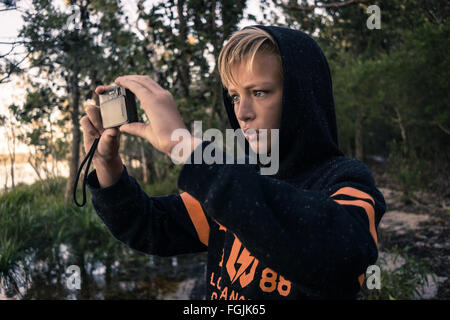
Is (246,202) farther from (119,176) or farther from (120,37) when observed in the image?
(120,37)

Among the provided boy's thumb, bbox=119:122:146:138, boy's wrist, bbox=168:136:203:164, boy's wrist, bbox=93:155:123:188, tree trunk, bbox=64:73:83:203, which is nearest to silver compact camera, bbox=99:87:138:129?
boy's thumb, bbox=119:122:146:138

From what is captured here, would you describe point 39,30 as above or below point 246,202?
above

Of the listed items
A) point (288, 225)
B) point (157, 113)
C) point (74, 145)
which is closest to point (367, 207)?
point (288, 225)

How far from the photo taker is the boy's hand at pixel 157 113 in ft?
2.90

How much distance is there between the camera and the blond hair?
1164 mm

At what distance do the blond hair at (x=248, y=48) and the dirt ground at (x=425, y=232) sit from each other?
359 cm

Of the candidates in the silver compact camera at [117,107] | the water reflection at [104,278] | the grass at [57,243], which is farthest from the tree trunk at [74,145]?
the silver compact camera at [117,107]

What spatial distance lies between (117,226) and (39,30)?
3713mm

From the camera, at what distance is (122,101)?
41.8 inches

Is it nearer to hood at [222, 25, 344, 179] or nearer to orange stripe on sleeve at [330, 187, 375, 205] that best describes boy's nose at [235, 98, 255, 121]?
hood at [222, 25, 344, 179]

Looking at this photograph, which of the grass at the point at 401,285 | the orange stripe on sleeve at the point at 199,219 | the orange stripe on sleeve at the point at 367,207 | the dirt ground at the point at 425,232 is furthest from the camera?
the dirt ground at the point at 425,232

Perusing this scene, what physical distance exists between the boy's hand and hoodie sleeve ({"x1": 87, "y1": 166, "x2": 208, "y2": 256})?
324 mm

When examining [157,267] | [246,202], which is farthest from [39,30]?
[246,202]

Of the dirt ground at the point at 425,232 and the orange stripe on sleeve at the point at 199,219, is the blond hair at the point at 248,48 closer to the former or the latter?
the orange stripe on sleeve at the point at 199,219
